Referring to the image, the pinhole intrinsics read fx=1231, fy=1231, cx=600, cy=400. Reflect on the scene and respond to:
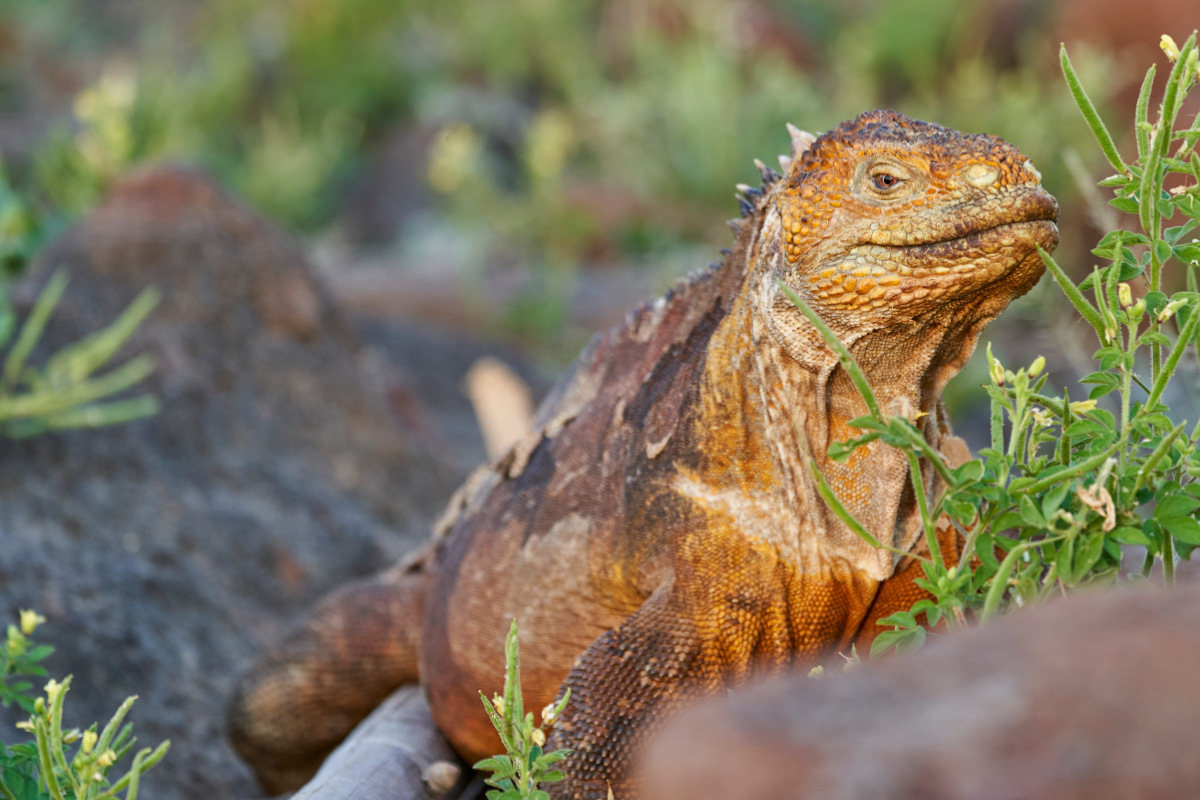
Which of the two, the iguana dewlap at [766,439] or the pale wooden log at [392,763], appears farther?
the pale wooden log at [392,763]

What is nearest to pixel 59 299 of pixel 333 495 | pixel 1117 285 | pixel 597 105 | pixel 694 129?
pixel 333 495

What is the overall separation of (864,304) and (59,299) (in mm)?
4515

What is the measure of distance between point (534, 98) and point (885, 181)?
52.1ft

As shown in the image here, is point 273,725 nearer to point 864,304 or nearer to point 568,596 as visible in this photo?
point 568,596

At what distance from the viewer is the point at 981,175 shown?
239 centimetres

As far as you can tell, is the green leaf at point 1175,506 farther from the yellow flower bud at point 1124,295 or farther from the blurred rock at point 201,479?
the blurred rock at point 201,479

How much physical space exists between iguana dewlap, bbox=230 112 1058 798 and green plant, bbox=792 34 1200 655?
1.07 feet

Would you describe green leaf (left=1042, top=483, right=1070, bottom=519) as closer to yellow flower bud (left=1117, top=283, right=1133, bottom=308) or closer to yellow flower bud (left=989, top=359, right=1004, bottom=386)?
yellow flower bud (left=989, top=359, right=1004, bottom=386)

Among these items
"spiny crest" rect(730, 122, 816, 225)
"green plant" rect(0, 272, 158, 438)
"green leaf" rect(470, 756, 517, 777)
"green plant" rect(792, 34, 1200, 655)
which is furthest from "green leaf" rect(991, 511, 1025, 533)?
"green plant" rect(0, 272, 158, 438)

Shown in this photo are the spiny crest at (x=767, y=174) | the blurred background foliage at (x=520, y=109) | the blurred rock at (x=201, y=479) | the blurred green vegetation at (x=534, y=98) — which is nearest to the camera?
the spiny crest at (x=767, y=174)

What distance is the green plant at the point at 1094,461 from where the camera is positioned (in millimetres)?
1859

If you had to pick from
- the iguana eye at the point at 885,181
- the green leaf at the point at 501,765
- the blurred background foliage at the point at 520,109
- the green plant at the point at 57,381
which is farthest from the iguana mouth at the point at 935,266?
the blurred background foliage at the point at 520,109

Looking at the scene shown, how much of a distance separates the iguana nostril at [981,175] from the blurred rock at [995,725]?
51.0 inches

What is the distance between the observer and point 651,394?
3.02 meters
